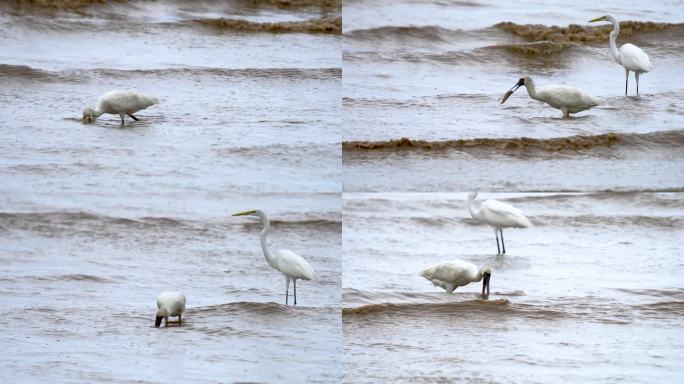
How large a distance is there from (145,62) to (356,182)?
88 cm

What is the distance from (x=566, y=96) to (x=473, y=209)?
0.47 m

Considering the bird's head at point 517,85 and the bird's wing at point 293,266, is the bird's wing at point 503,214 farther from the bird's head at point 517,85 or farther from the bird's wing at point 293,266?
the bird's wing at point 293,266

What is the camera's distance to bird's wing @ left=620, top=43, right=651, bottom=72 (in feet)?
13.1

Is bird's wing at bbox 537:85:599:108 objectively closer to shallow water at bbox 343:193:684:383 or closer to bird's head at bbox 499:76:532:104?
bird's head at bbox 499:76:532:104

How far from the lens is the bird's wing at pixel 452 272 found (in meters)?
3.82

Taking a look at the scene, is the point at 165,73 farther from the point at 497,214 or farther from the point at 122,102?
the point at 497,214

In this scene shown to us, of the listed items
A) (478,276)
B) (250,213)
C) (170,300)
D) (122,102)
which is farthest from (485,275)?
(122,102)

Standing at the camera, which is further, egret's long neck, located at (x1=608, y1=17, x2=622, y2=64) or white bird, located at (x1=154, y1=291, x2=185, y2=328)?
egret's long neck, located at (x1=608, y1=17, x2=622, y2=64)

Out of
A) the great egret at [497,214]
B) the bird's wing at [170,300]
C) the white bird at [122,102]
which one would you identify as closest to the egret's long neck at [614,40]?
the great egret at [497,214]

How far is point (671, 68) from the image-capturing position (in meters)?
4.13

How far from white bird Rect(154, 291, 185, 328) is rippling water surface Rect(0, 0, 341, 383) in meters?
0.06

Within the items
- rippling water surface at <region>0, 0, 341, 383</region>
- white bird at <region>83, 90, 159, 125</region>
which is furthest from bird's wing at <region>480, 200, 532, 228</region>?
white bird at <region>83, 90, 159, 125</region>

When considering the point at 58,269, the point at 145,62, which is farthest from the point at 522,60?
the point at 58,269

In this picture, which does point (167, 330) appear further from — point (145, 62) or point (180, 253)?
point (145, 62)
